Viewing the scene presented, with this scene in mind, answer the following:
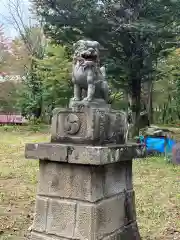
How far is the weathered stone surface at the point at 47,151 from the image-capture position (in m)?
3.19

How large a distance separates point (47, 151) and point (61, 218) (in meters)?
0.64

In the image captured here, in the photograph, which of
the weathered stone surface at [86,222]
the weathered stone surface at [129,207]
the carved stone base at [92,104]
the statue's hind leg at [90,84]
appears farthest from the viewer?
the weathered stone surface at [129,207]

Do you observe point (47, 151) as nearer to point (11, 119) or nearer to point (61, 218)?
point (61, 218)

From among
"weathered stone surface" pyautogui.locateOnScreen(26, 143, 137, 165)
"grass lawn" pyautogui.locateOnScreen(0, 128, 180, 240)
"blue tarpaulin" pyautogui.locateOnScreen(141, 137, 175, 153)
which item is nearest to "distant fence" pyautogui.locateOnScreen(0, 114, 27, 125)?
"grass lawn" pyautogui.locateOnScreen(0, 128, 180, 240)

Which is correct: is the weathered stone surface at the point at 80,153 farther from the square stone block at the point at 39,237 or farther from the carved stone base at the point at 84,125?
the square stone block at the point at 39,237

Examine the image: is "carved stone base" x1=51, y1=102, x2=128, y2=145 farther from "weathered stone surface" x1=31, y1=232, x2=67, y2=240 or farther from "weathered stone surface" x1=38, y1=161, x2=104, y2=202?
"weathered stone surface" x1=31, y1=232, x2=67, y2=240

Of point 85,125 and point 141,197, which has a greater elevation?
point 85,125

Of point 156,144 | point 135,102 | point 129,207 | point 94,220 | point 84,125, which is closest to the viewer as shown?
point 94,220

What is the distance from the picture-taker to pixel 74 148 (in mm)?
3127

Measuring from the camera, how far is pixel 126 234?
3.59 metres

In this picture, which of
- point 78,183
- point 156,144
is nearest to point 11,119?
point 156,144

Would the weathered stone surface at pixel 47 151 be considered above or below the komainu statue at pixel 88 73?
below

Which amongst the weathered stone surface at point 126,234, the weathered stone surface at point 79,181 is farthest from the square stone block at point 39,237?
the weathered stone surface at point 126,234

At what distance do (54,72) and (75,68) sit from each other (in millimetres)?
14416
